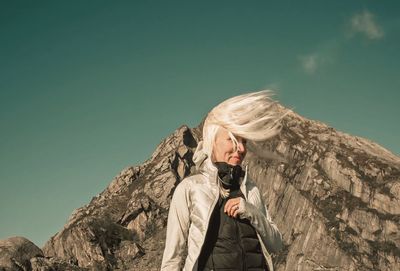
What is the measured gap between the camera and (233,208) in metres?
5.63

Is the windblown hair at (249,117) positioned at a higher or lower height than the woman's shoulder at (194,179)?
higher

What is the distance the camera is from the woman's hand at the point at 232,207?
18.5 ft

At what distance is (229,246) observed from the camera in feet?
18.3

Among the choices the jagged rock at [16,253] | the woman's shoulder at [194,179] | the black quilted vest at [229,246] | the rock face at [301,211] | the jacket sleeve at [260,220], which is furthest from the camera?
the rock face at [301,211]

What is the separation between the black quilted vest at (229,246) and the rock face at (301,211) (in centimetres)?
12198

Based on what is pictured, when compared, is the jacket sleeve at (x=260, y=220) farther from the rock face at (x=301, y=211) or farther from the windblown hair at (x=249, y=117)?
the rock face at (x=301, y=211)

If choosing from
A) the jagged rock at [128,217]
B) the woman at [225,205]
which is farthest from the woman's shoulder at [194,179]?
the jagged rock at [128,217]

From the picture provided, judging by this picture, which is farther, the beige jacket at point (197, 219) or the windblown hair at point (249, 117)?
the windblown hair at point (249, 117)

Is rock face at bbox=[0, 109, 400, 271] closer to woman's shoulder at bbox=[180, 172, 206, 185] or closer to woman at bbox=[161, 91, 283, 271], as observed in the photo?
woman at bbox=[161, 91, 283, 271]

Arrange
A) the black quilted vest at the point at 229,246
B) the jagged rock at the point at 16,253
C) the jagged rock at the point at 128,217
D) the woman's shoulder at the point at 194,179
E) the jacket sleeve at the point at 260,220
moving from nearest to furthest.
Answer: the black quilted vest at the point at 229,246
the jacket sleeve at the point at 260,220
the woman's shoulder at the point at 194,179
the jagged rock at the point at 16,253
the jagged rock at the point at 128,217

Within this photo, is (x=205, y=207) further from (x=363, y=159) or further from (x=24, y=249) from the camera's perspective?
(x=363, y=159)

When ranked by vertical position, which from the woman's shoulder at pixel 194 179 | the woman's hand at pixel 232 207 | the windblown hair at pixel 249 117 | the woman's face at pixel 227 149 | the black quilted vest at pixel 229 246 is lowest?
the black quilted vest at pixel 229 246

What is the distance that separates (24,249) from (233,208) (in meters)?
91.0

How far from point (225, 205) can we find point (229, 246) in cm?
45
